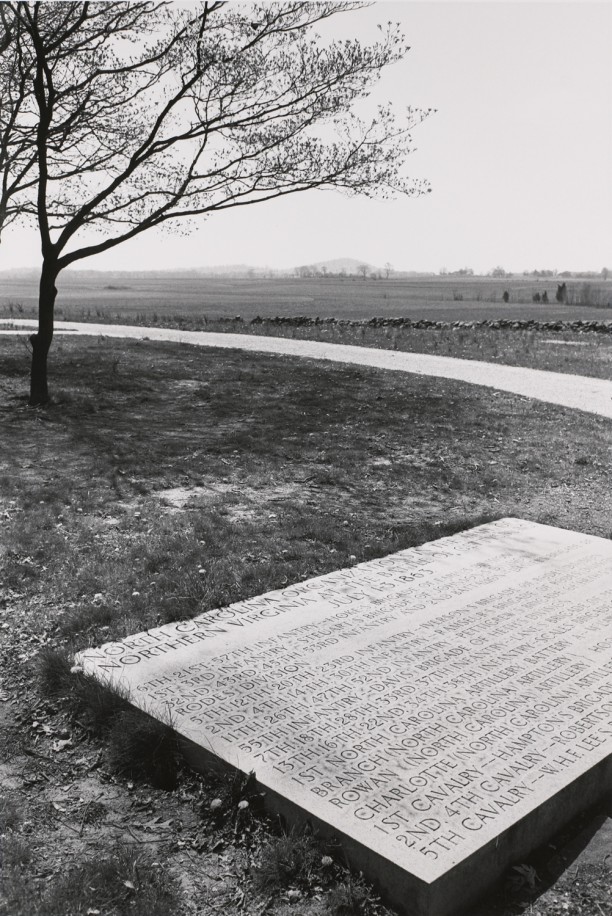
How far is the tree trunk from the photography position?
12.2m

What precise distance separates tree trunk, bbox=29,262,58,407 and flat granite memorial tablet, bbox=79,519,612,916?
7.95 meters

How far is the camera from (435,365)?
17.5 metres

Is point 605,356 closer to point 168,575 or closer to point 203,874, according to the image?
point 168,575

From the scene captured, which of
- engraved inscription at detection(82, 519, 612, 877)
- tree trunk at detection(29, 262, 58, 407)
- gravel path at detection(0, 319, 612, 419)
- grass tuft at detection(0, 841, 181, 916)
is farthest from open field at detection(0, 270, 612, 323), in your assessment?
grass tuft at detection(0, 841, 181, 916)

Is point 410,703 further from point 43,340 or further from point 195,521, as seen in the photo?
point 43,340

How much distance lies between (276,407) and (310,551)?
249 inches

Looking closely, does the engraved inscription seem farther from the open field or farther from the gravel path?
the open field

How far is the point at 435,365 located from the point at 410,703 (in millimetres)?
13997

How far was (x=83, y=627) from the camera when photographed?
16.6 feet

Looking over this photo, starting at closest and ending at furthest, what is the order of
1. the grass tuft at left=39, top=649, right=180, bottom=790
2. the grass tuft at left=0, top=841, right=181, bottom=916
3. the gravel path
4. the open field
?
the grass tuft at left=0, top=841, right=181, bottom=916, the grass tuft at left=39, top=649, right=180, bottom=790, the gravel path, the open field

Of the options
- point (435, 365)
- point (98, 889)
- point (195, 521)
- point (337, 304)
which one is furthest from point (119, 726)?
point (337, 304)

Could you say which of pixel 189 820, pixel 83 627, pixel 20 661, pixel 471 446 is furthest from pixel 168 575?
pixel 471 446

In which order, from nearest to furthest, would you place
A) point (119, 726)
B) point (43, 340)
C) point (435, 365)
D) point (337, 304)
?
1. point (119, 726)
2. point (43, 340)
3. point (435, 365)
4. point (337, 304)

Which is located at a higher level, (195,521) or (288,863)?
(195,521)
